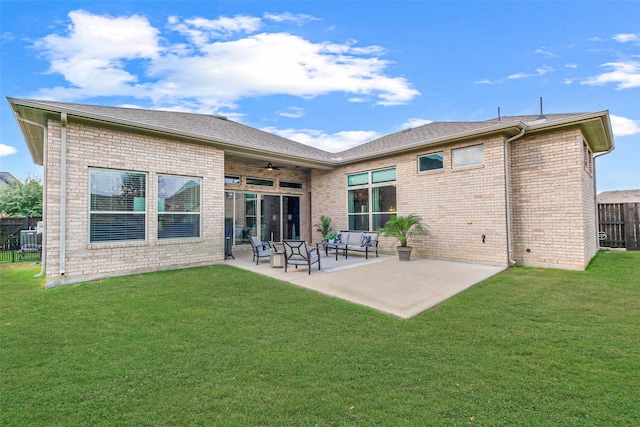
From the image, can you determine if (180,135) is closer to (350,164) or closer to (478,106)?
(350,164)

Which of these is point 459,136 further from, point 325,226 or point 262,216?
point 262,216

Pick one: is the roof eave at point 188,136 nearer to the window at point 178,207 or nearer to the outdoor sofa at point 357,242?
the window at point 178,207

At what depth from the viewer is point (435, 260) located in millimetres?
8703

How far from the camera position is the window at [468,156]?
8.12 m

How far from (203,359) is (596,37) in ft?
44.4

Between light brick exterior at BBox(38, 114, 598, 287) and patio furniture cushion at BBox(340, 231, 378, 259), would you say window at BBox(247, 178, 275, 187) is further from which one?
patio furniture cushion at BBox(340, 231, 378, 259)

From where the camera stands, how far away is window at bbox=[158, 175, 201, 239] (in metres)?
7.46

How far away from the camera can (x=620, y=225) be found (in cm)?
1116

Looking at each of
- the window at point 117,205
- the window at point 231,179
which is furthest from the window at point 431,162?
the window at point 117,205

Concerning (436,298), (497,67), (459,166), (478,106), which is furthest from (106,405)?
(478,106)

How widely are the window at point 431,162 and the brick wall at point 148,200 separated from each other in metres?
6.61

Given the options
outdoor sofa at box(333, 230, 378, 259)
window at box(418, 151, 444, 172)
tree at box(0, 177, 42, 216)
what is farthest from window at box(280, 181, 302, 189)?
tree at box(0, 177, 42, 216)

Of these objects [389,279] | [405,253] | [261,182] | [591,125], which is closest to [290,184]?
[261,182]

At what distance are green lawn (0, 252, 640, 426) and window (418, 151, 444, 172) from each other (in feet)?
16.4
